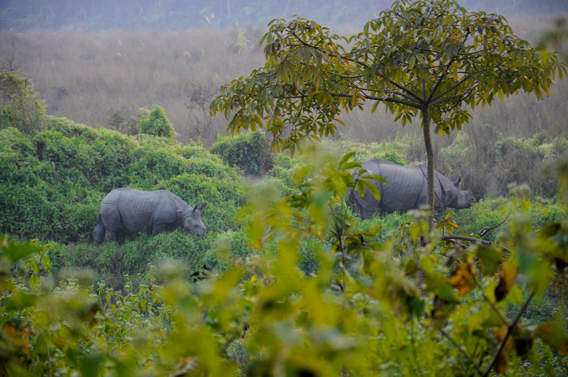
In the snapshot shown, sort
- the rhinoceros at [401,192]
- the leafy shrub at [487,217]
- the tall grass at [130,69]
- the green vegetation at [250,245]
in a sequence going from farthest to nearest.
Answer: the tall grass at [130,69] < the rhinoceros at [401,192] < the leafy shrub at [487,217] < the green vegetation at [250,245]

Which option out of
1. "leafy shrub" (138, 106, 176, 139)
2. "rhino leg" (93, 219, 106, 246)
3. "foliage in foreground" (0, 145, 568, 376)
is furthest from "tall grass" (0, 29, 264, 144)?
"foliage in foreground" (0, 145, 568, 376)

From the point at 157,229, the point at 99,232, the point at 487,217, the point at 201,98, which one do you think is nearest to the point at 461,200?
Answer: the point at 487,217

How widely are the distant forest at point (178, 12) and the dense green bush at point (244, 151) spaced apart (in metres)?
10.9

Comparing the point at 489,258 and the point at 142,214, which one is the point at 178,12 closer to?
the point at 142,214

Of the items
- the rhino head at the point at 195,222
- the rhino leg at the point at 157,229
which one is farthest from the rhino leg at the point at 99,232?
the rhino head at the point at 195,222

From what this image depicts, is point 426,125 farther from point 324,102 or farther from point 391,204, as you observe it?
point 391,204

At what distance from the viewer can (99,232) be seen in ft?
15.0

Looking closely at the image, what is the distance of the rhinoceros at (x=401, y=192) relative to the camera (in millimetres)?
4887

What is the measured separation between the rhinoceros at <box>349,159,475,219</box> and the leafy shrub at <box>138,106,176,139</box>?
11.0 feet

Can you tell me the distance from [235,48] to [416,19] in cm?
1156

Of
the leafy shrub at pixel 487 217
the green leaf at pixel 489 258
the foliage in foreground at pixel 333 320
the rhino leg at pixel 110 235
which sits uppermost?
the green leaf at pixel 489 258

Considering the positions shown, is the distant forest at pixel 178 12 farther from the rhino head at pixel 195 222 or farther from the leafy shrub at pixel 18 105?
the rhino head at pixel 195 222

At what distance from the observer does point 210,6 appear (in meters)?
18.2

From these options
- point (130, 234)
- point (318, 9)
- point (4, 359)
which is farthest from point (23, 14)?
point (4, 359)
